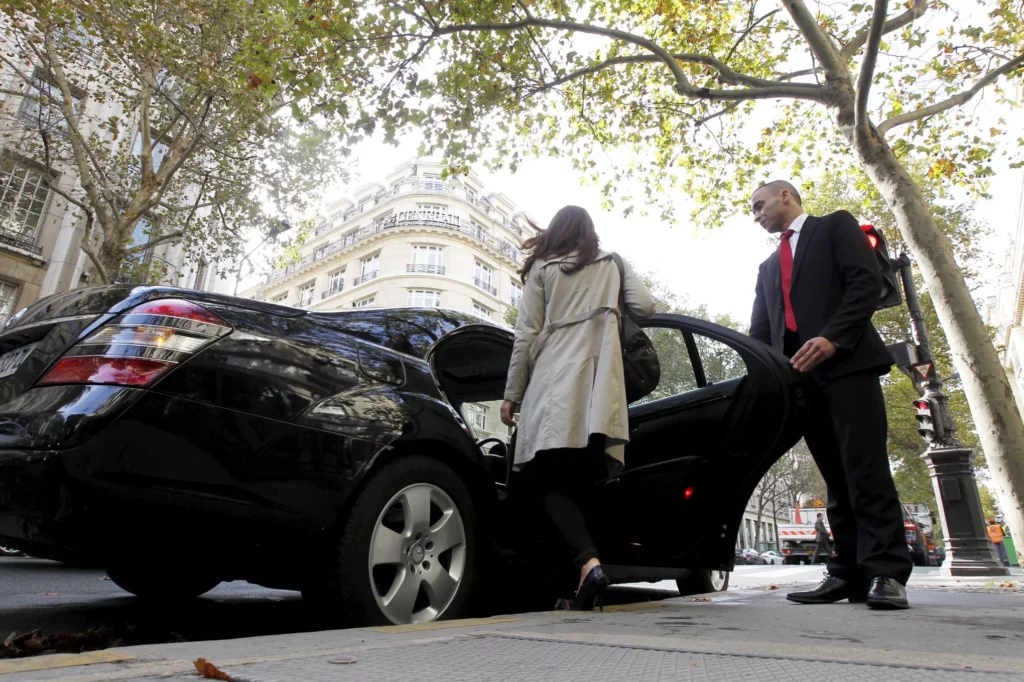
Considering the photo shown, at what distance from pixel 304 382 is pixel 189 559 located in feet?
2.70

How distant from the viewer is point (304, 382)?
2295 millimetres

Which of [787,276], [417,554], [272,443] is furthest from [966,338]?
[272,443]

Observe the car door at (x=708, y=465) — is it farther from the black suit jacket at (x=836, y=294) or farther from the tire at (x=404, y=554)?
the tire at (x=404, y=554)

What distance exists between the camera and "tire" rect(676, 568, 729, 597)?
16.5 ft

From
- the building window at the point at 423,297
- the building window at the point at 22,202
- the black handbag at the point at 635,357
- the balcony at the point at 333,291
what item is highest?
the balcony at the point at 333,291

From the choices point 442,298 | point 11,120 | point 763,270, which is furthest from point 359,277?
point 763,270

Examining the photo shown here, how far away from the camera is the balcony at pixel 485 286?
41.9m

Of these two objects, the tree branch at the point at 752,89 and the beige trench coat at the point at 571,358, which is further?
the tree branch at the point at 752,89

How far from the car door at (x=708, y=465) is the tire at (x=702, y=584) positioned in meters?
1.84

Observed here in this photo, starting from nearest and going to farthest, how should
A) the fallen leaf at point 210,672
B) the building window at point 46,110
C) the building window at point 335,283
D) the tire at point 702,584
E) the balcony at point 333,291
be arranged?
the fallen leaf at point 210,672 → the tire at point 702,584 → the building window at point 46,110 → the balcony at point 333,291 → the building window at point 335,283

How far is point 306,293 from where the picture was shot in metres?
48.0

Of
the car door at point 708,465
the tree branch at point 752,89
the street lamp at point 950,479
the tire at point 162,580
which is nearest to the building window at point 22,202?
the tree branch at point 752,89

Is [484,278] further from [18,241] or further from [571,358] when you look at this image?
[571,358]

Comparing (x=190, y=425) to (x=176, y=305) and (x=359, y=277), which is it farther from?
(x=359, y=277)
